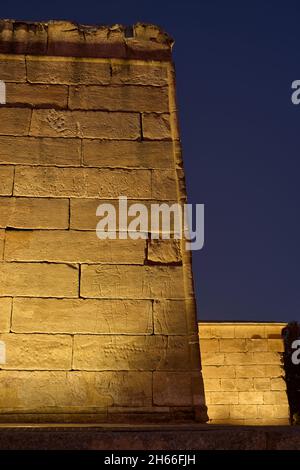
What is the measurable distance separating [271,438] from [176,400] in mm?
1582

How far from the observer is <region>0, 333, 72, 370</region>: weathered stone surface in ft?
14.5

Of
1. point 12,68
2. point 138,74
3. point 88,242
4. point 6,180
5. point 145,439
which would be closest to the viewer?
point 145,439

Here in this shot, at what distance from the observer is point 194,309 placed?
4738 mm

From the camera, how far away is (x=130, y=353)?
14.9 ft

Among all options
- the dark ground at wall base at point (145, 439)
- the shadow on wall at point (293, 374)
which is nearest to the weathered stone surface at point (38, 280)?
the dark ground at wall base at point (145, 439)

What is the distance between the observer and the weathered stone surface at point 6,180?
4922mm

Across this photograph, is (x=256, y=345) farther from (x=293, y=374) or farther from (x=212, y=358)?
(x=293, y=374)

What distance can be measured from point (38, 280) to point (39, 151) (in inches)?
50.2

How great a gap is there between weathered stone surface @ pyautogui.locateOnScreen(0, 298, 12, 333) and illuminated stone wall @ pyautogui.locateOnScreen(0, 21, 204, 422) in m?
0.01

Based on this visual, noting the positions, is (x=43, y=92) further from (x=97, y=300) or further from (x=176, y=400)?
(x=176, y=400)

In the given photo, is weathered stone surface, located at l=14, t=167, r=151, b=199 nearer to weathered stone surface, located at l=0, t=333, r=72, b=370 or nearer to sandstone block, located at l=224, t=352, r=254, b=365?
weathered stone surface, located at l=0, t=333, r=72, b=370

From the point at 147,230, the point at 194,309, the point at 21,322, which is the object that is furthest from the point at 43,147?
the point at 194,309

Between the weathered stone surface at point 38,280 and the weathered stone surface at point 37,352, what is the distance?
0.37 m

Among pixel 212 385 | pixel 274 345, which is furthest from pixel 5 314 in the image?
pixel 274 345
